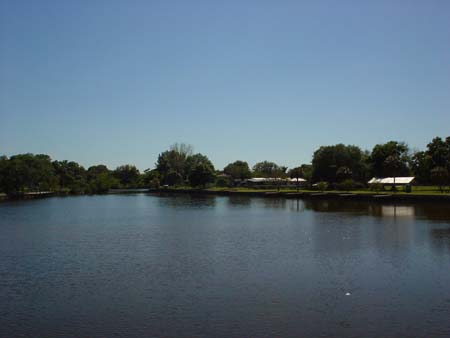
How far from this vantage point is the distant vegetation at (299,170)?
7873 cm

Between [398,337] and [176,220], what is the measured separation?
111 ft

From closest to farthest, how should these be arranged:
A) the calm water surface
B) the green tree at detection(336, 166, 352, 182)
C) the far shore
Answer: the calm water surface < the far shore < the green tree at detection(336, 166, 352, 182)

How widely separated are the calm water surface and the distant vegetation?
161 ft

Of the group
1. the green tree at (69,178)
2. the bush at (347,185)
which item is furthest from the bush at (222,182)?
the bush at (347,185)

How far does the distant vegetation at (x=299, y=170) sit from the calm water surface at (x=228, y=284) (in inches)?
1931

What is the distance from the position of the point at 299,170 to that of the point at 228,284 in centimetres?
9621

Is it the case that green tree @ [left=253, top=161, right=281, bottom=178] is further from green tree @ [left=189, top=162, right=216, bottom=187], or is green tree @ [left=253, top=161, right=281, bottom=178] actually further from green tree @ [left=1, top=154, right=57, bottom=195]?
green tree @ [left=1, top=154, right=57, bottom=195]

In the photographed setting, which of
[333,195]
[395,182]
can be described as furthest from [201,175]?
[395,182]

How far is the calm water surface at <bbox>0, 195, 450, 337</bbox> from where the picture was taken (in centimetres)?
1324

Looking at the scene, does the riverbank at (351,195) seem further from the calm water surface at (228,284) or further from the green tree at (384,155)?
the calm water surface at (228,284)

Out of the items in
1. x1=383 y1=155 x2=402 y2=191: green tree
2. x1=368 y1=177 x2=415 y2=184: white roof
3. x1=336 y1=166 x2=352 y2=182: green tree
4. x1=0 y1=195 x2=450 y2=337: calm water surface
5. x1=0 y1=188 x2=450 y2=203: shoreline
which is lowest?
x1=0 y1=195 x2=450 y2=337: calm water surface

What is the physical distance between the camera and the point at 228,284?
1778 cm

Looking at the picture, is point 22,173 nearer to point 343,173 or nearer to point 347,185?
point 343,173

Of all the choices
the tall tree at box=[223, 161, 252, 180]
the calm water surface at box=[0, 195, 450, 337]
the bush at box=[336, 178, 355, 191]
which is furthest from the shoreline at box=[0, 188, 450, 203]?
the tall tree at box=[223, 161, 252, 180]
